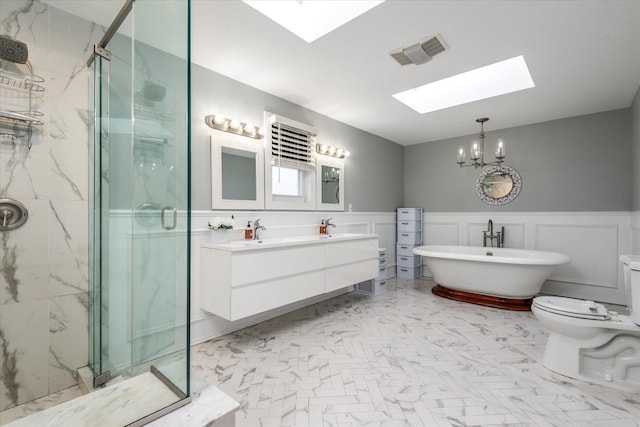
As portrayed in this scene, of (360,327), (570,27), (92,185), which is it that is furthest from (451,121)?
(92,185)

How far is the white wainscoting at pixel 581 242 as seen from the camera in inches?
140

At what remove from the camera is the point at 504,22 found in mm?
1974

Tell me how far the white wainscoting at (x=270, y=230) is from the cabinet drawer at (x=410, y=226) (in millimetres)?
226

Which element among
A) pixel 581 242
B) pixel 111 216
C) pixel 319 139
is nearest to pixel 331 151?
pixel 319 139

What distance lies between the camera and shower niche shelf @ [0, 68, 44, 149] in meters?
1.66

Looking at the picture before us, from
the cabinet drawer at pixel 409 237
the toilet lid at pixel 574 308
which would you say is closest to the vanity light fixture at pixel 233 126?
the toilet lid at pixel 574 308

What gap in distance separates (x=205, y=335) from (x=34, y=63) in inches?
91.5

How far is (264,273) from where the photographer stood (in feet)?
8.09

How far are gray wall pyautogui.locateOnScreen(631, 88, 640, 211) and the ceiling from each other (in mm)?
154

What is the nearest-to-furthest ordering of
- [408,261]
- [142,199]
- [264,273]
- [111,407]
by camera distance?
[111,407]
[142,199]
[264,273]
[408,261]

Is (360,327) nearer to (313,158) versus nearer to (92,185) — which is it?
(313,158)

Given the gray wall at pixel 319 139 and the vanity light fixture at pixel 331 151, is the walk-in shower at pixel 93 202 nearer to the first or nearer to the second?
the gray wall at pixel 319 139

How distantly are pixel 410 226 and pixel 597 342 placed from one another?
118 inches

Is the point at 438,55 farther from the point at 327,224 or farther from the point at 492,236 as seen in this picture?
the point at 492,236
